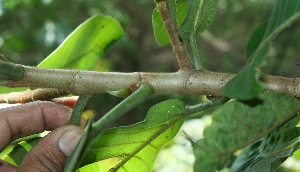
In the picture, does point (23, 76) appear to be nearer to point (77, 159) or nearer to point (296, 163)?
point (77, 159)

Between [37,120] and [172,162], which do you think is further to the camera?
[172,162]

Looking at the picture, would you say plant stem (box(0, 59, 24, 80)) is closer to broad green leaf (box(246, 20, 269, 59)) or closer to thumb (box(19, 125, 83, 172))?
thumb (box(19, 125, 83, 172))

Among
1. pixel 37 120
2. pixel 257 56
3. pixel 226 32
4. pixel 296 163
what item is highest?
pixel 257 56

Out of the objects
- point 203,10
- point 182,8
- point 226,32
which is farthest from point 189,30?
point 226,32

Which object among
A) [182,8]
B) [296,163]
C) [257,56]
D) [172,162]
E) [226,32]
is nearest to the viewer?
[257,56]

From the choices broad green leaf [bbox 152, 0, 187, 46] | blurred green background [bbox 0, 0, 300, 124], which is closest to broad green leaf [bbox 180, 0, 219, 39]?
broad green leaf [bbox 152, 0, 187, 46]

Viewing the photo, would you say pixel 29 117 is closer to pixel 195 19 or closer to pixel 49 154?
pixel 49 154
